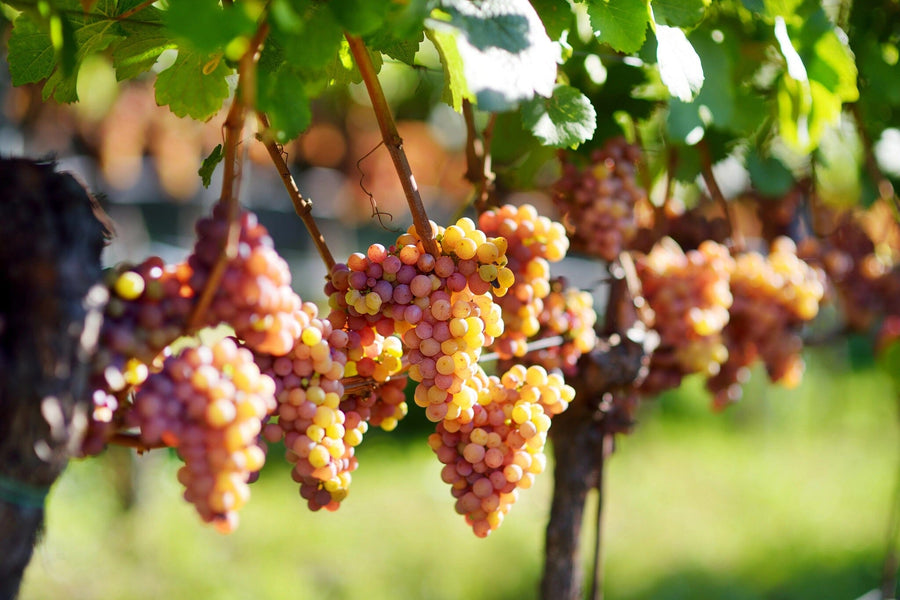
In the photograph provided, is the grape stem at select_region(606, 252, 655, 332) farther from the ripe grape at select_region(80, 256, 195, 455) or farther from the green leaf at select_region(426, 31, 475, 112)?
the ripe grape at select_region(80, 256, 195, 455)

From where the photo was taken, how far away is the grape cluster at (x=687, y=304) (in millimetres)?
994

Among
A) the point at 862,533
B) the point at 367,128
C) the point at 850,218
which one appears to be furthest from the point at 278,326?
the point at 367,128

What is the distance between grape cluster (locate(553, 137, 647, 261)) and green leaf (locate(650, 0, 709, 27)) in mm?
238

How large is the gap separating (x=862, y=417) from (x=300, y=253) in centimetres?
299

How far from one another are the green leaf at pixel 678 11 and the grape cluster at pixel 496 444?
32 cm

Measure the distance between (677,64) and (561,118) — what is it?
108mm

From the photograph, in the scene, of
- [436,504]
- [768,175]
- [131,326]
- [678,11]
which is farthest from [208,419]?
[436,504]

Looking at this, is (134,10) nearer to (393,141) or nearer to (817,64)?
(393,141)

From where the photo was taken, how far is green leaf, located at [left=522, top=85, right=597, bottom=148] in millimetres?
708

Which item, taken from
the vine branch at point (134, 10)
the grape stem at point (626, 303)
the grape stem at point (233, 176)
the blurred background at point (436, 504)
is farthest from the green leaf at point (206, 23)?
the grape stem at point (626, 303)

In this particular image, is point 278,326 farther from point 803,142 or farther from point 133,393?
point 803,142

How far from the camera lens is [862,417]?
11.9 feet

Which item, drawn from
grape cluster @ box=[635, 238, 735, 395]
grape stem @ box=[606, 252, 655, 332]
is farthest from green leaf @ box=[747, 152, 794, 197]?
grape stem @ box=[606, 252, 655, 332]

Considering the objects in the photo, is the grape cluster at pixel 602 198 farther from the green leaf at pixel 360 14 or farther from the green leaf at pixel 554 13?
the green leaf at pixel 360 14
